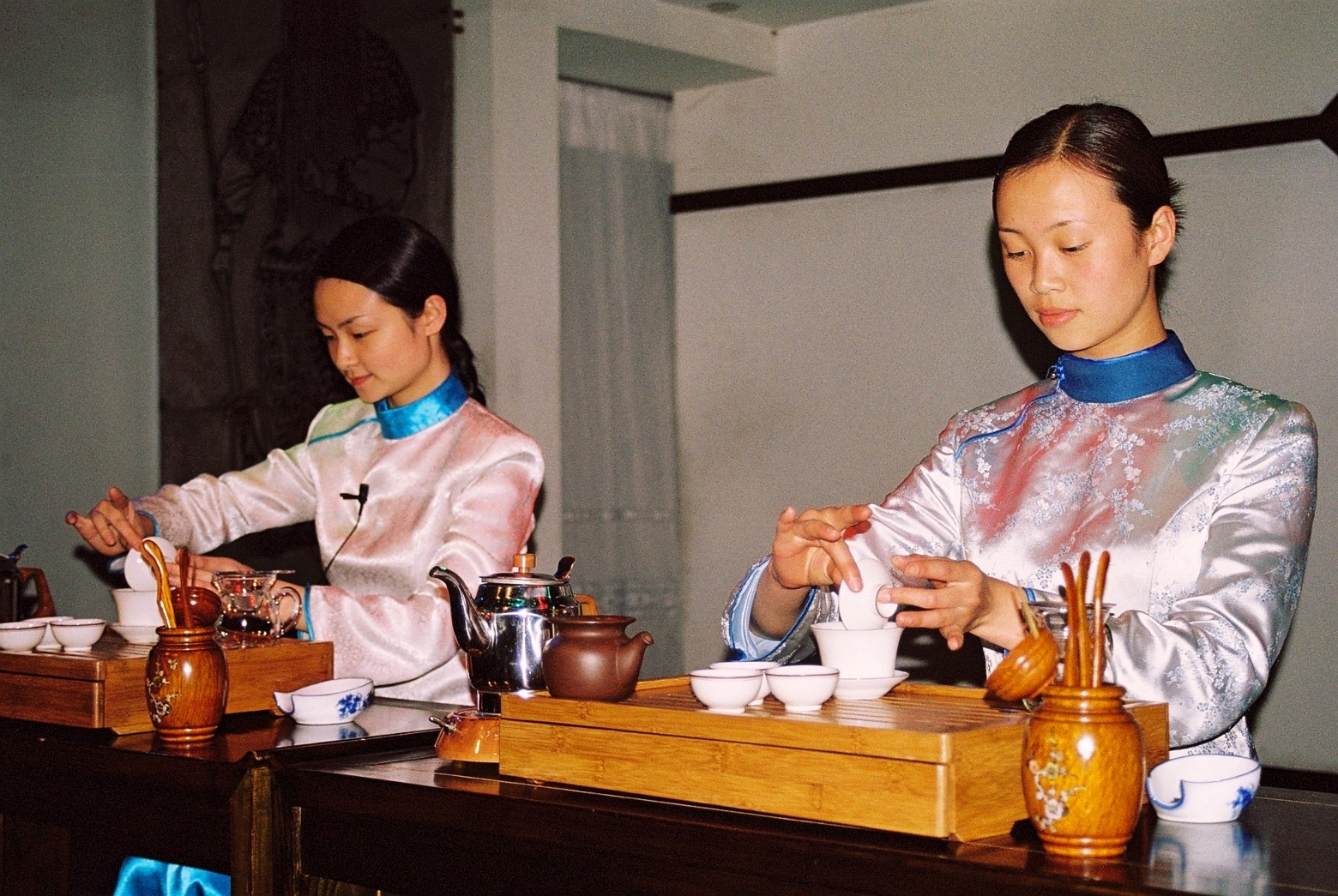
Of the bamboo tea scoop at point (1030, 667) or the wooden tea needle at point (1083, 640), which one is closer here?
the wooden tea needle at point (1083, 640)

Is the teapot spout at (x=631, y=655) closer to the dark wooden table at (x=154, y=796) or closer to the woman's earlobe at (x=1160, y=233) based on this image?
the dark wooden table at (x=154, y=796)

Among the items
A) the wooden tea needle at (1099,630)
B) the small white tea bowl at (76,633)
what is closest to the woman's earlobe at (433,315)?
the small white tea bowl at (76,633)

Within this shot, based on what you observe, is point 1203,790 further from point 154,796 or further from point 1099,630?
point 154,796

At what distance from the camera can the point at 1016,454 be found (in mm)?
2500

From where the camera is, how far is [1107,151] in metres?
2.25

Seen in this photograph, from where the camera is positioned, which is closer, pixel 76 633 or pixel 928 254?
pixel 76 633

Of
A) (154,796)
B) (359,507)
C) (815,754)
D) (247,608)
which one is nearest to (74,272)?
(359,507)

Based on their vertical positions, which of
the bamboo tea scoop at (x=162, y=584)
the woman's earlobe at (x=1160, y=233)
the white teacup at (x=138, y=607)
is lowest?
the white teacup at (x=138, y=607)

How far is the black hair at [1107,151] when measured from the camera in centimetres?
226

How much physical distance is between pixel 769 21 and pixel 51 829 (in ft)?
14.5

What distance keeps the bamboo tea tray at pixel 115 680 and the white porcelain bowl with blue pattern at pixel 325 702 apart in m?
0.07

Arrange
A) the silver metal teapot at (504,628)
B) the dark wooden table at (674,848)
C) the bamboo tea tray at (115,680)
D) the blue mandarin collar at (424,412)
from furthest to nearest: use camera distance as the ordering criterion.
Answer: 1. the blue mandarin collar at (424,412)
2. the bamboo tea tray at (115,680)
3. the silver metal teapot at (504,628)
4. the dark wooden table at (674,848)

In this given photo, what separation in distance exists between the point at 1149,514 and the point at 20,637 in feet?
6.35

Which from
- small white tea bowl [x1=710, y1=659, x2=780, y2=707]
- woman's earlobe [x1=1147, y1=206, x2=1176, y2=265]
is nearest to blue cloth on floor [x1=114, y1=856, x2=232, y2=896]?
small white tea bowl [x1=710, y1=659, x2=780, y2=707]
